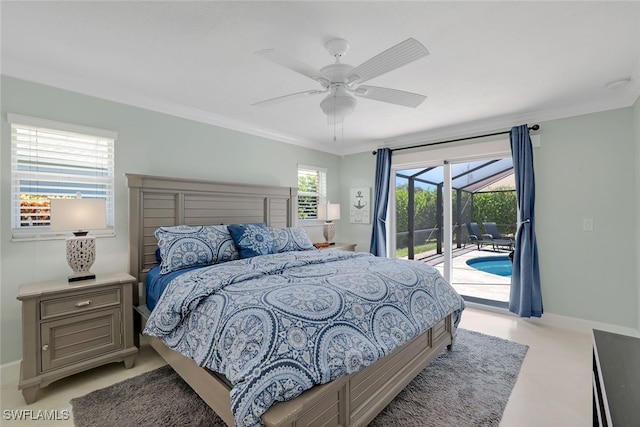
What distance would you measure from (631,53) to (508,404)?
8.80ft

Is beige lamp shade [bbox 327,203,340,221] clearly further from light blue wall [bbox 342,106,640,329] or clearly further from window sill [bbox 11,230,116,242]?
window sill [bbox 11,230,116,242]

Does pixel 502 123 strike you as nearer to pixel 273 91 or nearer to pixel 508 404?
pixel 273 91

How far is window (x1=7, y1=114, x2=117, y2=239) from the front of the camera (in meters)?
2.36

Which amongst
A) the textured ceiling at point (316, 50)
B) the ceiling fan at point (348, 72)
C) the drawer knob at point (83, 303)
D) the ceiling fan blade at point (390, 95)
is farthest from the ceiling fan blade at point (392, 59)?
the drawer knob at point (83, 303)

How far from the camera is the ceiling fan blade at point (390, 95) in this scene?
2.04 m

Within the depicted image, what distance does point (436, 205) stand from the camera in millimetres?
4469

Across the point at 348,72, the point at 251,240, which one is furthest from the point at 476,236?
the point at 348,72

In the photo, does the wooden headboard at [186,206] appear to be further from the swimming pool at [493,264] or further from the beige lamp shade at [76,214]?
the swimming pool at [493,264]

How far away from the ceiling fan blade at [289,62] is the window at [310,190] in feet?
9.16

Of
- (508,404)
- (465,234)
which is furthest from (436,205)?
(508,404)

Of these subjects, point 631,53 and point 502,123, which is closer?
point 631,53

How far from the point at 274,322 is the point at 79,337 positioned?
1.77 m

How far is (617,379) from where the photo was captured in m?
0.98

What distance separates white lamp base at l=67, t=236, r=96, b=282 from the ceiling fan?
184 centimetres
